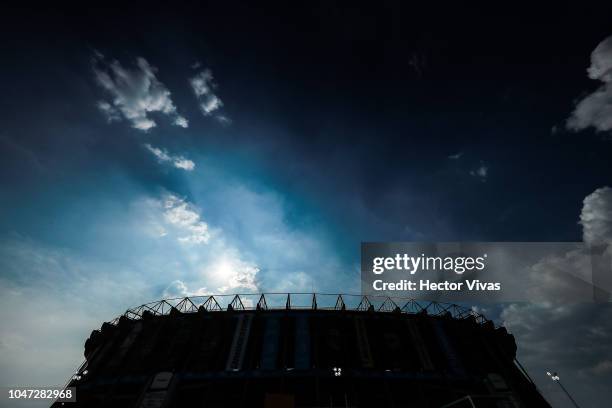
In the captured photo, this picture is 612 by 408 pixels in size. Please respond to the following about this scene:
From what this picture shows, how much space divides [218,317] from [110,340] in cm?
1276

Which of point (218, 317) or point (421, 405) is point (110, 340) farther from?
point (421, 405)

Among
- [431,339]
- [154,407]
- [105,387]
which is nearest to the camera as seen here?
[154,407]

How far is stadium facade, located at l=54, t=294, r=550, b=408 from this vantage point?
27.5 m

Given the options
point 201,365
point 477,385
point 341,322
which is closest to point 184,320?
point 201,365

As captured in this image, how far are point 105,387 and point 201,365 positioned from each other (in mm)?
9231

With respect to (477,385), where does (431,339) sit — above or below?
above

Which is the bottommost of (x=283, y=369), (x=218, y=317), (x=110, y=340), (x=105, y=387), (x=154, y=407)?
(x=154, y=407)

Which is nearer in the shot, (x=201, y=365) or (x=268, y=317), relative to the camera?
(x=201, y=365)

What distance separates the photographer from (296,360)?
29.1m

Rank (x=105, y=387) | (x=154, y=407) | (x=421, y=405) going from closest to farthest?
(x=154, y=407)
(x=421, y=405)
(x=105, y=387)

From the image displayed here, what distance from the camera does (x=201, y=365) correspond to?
2914 centimetres

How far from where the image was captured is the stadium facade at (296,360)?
27.5 m

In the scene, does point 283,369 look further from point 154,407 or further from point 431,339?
point 431,339

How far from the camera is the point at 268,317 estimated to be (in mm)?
34219
